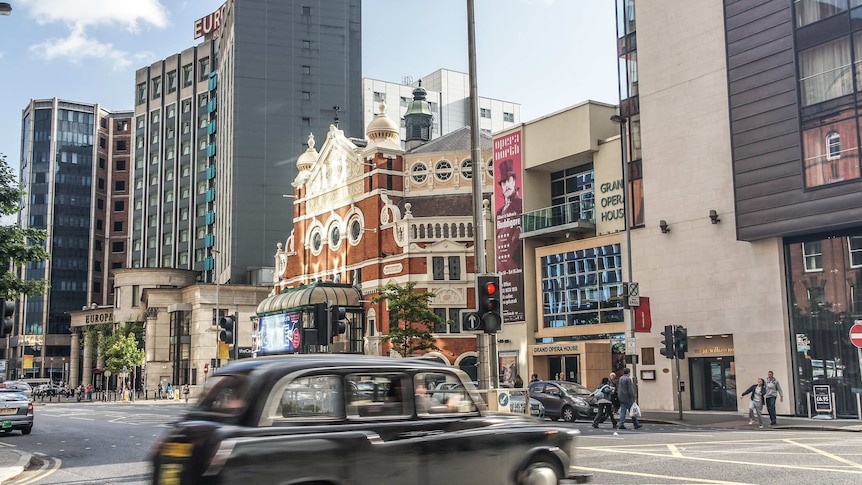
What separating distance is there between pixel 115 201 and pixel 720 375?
109690 millimetres

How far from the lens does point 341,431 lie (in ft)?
25.7

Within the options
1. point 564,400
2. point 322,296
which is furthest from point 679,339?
point 322,296

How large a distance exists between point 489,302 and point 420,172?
46.5 meters

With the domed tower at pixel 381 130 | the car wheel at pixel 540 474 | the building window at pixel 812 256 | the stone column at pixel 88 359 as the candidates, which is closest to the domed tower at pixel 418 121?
the domed tower at pixel 381 130

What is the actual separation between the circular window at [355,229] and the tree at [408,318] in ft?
35.3

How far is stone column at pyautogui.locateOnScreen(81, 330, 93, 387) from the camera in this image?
93.1 meters

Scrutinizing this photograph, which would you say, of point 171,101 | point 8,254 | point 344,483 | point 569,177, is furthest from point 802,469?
point 171,101

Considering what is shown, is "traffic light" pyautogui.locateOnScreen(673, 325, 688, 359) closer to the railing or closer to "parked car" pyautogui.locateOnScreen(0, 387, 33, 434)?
the railing

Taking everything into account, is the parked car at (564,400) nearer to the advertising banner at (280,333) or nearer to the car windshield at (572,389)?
the car windshield at (572,389)

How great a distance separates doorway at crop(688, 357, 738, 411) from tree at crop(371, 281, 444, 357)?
19.6 meters

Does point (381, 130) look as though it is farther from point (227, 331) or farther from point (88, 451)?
point (88, 451)

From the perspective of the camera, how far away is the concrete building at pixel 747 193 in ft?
91.5

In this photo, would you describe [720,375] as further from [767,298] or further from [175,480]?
[175,480]

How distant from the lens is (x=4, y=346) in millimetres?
126000
